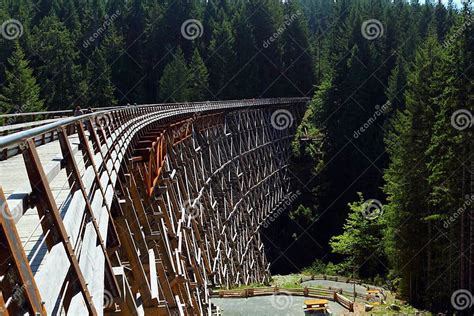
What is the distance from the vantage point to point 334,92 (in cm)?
4822

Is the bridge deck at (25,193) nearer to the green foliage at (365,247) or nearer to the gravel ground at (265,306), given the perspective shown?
the gravel ground at (265,306)

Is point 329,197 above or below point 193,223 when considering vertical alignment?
below

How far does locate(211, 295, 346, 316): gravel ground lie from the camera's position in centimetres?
1856

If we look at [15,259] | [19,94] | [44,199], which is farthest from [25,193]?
[19,94]

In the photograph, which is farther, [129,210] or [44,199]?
[129,210]

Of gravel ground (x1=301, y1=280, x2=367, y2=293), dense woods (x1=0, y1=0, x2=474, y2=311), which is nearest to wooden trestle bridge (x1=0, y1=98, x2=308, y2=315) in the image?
gravel ground (x1=301, y1=280, x2=367, y2=293)

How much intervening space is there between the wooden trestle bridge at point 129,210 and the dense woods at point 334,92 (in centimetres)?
671

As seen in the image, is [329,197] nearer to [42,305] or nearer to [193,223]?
[193,223]

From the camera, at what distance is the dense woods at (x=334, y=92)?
21453 mm

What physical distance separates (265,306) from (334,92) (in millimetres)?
31737

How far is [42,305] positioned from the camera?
2.49 meters

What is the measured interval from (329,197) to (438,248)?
21410mm

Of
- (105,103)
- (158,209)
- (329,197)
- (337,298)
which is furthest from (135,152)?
(105,103)

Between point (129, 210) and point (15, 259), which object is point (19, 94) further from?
point (15, 259)
